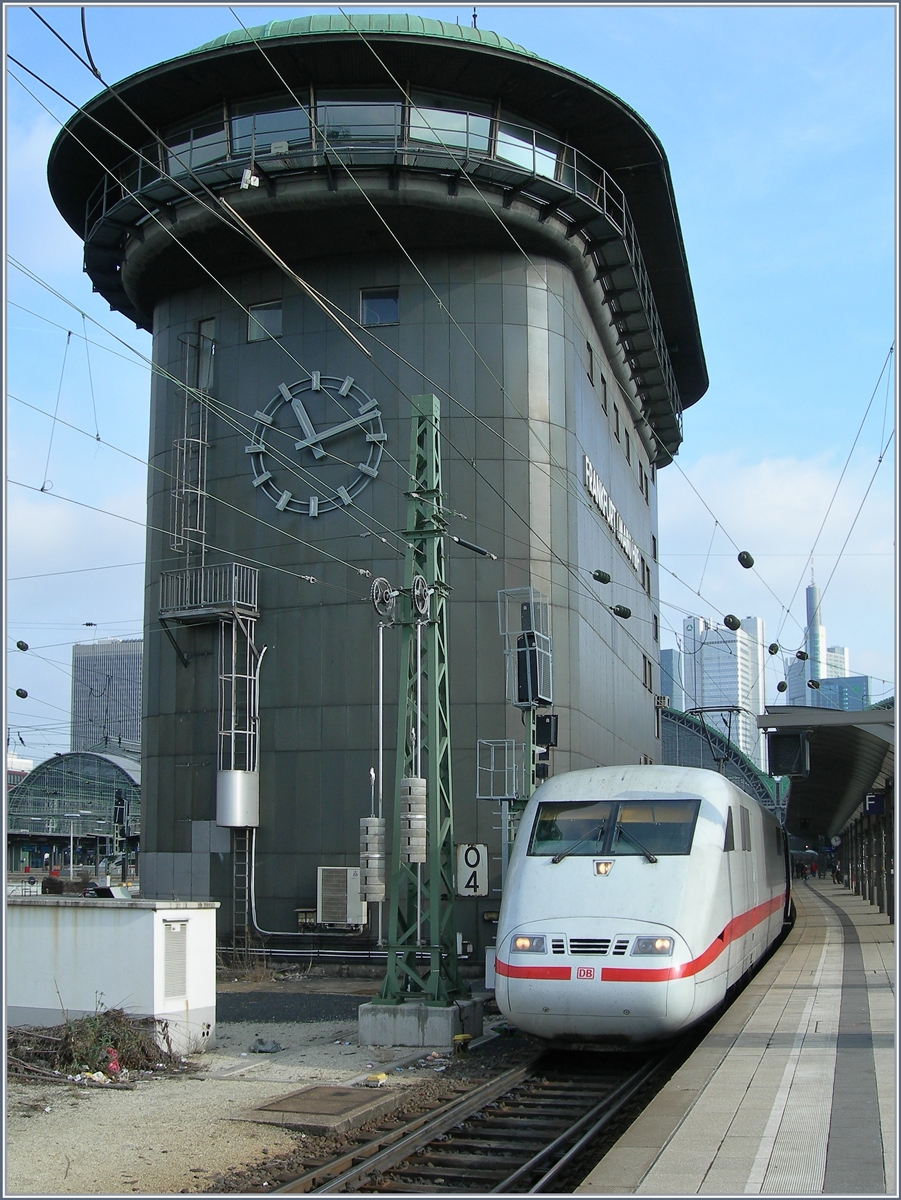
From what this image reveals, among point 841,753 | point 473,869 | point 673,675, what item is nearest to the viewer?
point 473,869

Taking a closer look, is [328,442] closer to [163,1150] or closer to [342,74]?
[342,74]

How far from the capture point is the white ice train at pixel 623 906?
482 inches

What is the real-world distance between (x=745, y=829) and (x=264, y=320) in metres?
17.7

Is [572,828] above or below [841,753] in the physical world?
below

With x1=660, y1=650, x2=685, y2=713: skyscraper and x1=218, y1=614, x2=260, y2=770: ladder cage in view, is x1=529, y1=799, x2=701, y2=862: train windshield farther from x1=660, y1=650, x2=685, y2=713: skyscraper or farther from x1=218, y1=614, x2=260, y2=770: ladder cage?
x1=660, y1=650, x2=685, y2=713: skyscraper

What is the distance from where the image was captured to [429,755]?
15922 mm

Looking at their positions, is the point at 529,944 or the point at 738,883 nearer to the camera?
the point at 529,944

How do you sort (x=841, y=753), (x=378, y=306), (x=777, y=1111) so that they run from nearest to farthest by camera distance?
(x=777, y=1111)
(x=378, y=306)
(x=841, y=753)

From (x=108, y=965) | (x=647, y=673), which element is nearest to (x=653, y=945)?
(x=108, y=965)

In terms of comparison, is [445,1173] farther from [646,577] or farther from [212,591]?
[646,577]

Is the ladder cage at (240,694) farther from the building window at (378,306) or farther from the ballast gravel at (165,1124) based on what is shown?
the ballast gravel at (165,1124)

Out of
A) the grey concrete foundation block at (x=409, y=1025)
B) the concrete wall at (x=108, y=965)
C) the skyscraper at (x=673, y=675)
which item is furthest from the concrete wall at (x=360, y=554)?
the skyscraper at (x=673, y=675)

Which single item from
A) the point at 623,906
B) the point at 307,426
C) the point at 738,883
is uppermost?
the point at 307,426

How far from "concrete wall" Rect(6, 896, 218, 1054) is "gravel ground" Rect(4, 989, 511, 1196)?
781 mm
